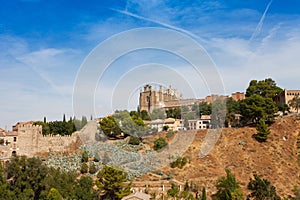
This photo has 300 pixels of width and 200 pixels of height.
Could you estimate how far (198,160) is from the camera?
29391 mm

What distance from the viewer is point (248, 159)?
95.2ft

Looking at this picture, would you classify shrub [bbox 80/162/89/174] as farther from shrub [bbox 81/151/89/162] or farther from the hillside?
the hillside

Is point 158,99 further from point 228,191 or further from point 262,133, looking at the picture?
point 228,191

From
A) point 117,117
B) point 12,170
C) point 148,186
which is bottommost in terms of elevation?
point 148,186

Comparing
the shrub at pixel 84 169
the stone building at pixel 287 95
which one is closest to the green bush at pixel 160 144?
the shrub at pixel 84 169

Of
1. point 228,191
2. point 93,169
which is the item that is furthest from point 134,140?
point 228,191

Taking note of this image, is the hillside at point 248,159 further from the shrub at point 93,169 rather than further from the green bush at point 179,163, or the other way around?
the shrub at point 93,169

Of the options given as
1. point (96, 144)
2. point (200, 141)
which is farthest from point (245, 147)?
point (96, 144)

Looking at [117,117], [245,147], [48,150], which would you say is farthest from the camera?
[117,117]

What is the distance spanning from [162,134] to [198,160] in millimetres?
8436

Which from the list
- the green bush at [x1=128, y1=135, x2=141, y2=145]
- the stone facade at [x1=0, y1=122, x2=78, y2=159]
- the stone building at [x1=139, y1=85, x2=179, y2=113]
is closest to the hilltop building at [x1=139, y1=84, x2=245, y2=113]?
the stone building at [x1=139, y1=85, x2=179, y2=113]

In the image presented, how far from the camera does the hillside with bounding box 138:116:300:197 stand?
25.8m

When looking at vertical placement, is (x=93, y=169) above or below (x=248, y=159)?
below

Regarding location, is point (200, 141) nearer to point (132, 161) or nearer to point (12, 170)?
point (132, 161)
